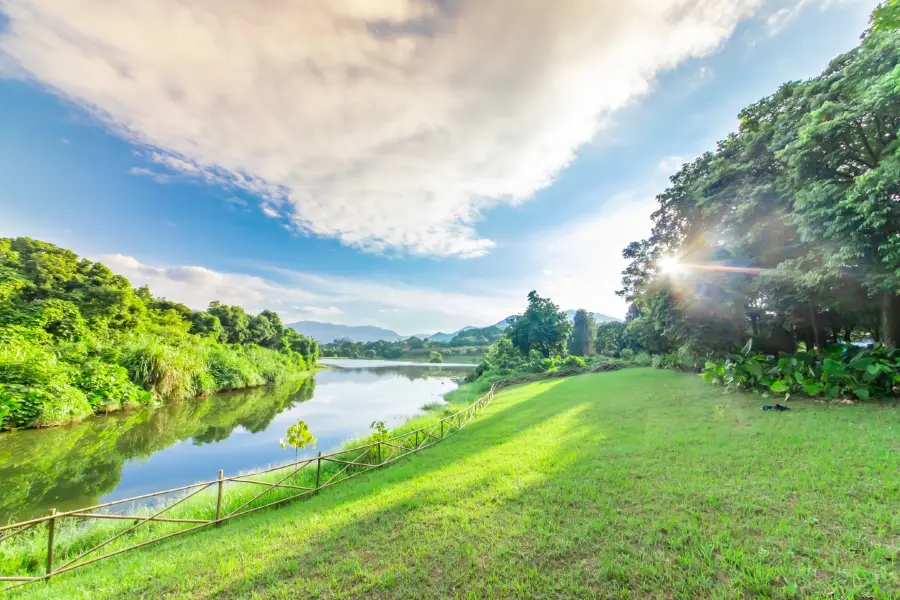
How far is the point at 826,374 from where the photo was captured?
9.44 meters

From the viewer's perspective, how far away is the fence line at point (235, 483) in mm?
4234

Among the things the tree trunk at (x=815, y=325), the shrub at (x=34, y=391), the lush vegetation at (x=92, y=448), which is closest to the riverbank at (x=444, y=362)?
the lush vegetation at (x=92, y=448)

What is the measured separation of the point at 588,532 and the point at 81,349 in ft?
70.8

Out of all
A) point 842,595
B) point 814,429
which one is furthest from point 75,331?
point 814,429

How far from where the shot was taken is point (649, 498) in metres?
4.50

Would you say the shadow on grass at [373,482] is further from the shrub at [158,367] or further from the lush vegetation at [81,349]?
the shrub at [158,367]

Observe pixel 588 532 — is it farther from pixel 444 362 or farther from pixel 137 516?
pixel 444 362

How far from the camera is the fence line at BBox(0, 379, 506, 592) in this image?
4234 mm

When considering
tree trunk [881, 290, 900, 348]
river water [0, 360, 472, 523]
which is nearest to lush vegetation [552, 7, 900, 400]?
tree trunk [881, 290, 900, 348]

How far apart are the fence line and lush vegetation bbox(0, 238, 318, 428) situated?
7591 mm

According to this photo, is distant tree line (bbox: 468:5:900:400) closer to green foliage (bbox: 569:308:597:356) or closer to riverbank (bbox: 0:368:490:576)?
riverbank (bbox: 0:368:490:576)

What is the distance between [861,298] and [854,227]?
4.26 metres

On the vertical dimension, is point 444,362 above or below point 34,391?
below

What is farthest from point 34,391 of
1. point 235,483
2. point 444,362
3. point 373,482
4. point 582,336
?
point 444,362
